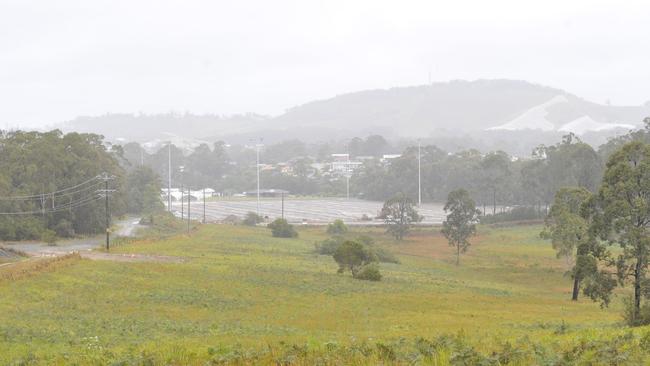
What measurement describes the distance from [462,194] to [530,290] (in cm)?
2037

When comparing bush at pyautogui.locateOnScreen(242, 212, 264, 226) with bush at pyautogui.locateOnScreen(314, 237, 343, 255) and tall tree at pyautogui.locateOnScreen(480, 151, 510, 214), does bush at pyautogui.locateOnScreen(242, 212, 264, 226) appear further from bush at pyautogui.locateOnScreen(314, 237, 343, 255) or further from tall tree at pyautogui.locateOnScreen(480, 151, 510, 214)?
tall tree at pyautogui.locateOnScreen(480, 151, 510, 214)

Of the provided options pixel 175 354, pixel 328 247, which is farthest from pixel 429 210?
pixel 175 354

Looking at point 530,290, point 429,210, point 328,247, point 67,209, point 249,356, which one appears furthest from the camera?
point 429,210

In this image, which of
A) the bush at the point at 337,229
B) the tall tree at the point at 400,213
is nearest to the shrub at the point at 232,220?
the bush at the point at 337,229

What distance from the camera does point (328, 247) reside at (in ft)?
265

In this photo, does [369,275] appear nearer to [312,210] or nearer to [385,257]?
[385,257]

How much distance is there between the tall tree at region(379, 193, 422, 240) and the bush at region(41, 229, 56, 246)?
43.2 metres

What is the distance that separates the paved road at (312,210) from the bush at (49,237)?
52.5 meters

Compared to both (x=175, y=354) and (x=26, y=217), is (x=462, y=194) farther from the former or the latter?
(x=175, y=354)

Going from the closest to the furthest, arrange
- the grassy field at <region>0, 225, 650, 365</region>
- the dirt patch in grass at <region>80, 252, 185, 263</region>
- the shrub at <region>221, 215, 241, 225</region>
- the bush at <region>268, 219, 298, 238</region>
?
the grassy field at <region>0, 225, 650, 365</region>, the dirt patch in grass at <region>80, 252, 185, 263</region>, the bush at <region>268, 219, 298, 238</region>, the shrub at <region>221, 215, 241, 225</region>

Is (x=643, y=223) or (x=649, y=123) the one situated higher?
(x=649, y=123)

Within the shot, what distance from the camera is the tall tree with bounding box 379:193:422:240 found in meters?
99.1

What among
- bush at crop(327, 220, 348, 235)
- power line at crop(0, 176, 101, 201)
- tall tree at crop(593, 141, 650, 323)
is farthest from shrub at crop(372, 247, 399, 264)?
tall tree at crop(593, 141, 650, 323)

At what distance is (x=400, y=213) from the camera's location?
101 metres
